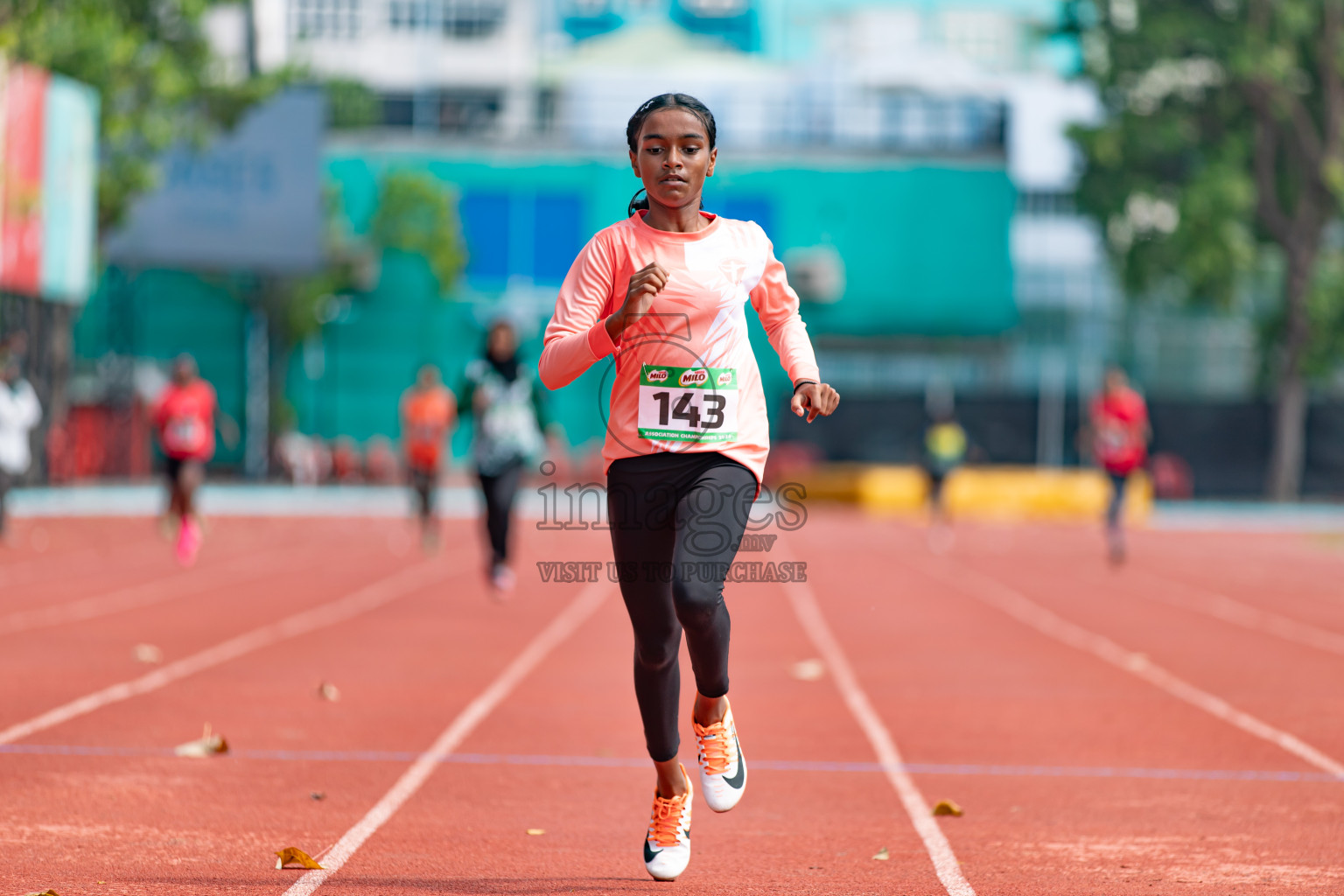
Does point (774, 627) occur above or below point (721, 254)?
below

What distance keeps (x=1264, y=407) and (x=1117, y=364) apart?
6.92 m

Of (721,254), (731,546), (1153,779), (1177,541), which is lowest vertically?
(1177,541)

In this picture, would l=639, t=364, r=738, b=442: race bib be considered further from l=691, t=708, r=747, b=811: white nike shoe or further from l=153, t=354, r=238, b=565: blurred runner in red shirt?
l=153, t=354, r=238, b=565: blurred runner in red shirt

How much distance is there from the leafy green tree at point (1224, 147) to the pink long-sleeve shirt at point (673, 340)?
115 ft

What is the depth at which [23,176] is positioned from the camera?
26969 millimetres

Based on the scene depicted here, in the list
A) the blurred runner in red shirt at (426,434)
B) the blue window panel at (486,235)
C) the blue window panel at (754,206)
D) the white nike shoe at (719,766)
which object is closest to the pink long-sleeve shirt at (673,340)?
the white nike shoe at (719,766)

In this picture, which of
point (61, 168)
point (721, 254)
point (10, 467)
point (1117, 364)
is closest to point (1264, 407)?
point (1117, 364)

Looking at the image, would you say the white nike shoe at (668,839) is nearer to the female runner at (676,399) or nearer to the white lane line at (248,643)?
the female runner at (676,399)

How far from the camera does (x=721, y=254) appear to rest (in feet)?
16.9

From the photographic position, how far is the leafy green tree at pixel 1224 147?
1527 inches

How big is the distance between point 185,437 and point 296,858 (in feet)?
41.8

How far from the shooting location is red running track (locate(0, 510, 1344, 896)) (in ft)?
18.2

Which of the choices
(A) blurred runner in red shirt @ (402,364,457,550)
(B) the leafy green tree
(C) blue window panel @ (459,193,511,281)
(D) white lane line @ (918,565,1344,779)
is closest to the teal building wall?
(C) blue window panel @ (459,193,511,281)

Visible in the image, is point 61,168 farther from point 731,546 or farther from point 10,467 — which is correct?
point 731,546
